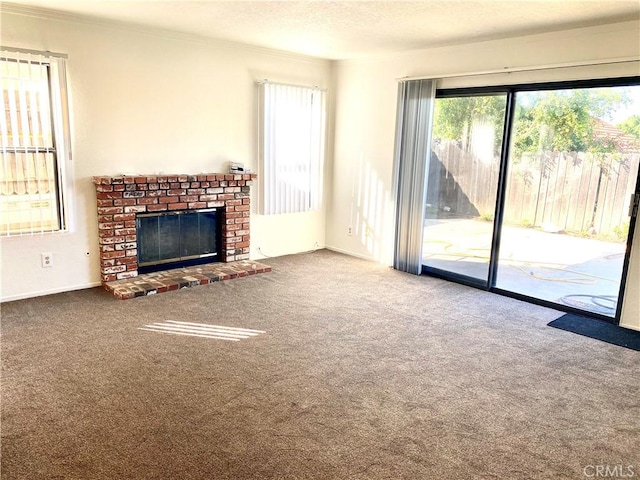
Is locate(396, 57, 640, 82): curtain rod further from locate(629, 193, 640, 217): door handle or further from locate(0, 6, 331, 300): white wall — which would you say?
locate(0, 6, 331, 300): white wall

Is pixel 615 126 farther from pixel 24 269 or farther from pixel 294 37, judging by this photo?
pixel 24 269

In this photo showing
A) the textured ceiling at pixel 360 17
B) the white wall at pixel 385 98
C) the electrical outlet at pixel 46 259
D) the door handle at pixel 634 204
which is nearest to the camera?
the textured ceiling at pixel 360 17

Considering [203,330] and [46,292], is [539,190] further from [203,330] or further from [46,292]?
[46,292]

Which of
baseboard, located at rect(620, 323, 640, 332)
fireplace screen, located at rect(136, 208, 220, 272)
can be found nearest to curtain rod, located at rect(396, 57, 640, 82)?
baseboard, located at rect(620, 323, 640, 332)

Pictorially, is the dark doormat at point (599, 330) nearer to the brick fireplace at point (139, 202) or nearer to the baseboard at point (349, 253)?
the baseboard at point (349, 253)

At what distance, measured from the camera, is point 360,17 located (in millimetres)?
3688

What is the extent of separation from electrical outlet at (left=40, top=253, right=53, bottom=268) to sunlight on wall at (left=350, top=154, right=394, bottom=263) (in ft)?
11.2

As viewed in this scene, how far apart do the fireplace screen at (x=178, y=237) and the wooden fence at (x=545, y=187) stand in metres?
2.47

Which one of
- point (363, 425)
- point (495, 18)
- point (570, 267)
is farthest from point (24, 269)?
point (570, 267)

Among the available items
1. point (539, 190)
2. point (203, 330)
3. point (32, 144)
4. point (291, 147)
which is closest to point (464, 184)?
point (539, 190)

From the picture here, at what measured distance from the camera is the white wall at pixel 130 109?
13.4 ft

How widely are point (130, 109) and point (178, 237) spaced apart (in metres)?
1.35

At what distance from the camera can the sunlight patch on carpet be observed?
3.48 meters

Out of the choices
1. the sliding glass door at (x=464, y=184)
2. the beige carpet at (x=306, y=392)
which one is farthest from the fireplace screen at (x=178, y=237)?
the sliding glass door at (x=464, y=184)
